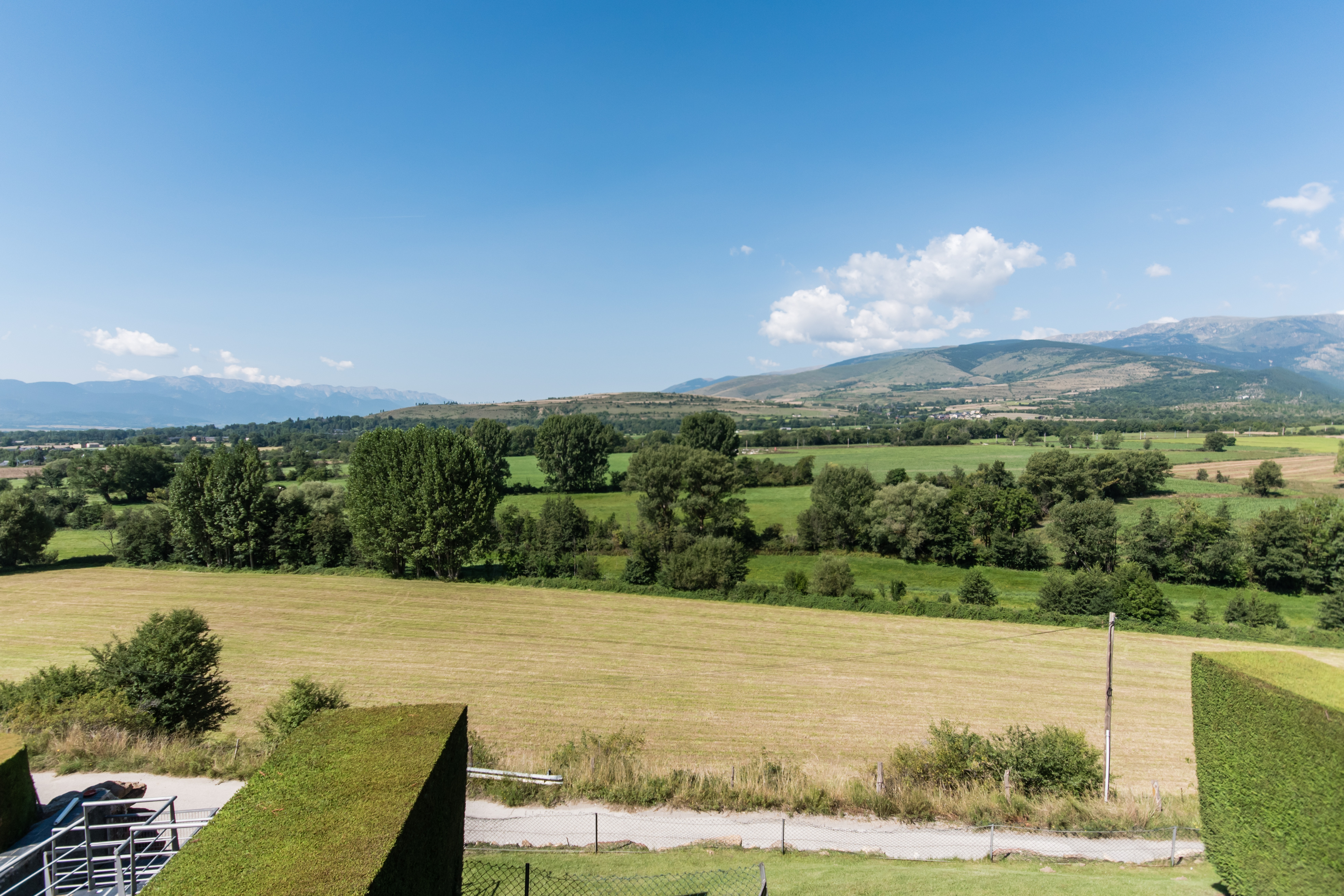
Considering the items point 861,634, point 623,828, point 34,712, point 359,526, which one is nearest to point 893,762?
point 623,828

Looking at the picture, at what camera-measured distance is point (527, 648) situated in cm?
3186

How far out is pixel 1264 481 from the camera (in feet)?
215

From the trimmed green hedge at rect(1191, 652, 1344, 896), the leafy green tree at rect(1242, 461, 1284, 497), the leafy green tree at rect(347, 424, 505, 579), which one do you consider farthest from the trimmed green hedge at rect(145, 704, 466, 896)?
the leafy green tree at rect(1242, 461, 1284, 497)

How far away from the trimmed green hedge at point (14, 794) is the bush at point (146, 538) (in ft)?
158

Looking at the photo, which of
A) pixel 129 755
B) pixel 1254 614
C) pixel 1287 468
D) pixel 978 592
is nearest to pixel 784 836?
pixel 129 755

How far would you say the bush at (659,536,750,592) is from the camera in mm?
43281

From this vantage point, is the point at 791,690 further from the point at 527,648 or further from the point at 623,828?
the point at 623,828

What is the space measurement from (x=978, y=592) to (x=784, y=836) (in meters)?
34.6

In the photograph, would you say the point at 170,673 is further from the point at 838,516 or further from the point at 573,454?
the point at 573,454

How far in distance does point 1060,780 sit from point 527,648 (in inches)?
994

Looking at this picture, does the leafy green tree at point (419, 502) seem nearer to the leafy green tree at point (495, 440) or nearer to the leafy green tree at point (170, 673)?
the leafy green tree at point (170, 673)

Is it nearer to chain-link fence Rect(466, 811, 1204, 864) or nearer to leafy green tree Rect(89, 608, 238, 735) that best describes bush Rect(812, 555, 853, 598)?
chain-link fence Rect(466, 811, 1204, 864)

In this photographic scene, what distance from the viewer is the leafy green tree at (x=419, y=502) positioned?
141 ft

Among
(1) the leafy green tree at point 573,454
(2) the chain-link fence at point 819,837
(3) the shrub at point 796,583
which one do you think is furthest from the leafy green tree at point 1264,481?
(1) the leafy green tree at point 573,454
